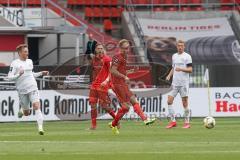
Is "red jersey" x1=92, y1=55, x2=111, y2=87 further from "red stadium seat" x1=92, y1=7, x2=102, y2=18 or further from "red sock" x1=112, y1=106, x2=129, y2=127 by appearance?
"red stadium seat" x1=92, y1=7, x2=102, y2=18

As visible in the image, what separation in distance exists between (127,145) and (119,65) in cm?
560

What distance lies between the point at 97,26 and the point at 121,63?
2264 cm

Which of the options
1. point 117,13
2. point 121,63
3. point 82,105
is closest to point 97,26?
point 117,13

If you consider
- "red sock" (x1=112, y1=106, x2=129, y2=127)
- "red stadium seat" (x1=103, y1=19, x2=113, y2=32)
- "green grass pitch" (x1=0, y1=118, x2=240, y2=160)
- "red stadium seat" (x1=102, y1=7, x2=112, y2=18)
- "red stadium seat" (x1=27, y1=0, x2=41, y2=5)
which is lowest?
"green grass pitch" (x1=0, y1=118, x2=240, y2=160)

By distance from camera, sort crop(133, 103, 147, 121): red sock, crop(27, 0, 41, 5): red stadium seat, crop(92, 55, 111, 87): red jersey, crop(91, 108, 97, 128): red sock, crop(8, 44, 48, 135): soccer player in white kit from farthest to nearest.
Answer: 1. crop(27, 0, 41, 5): red stadium seat
2. crop(92, 55, 111, 87): red jersey
3. crop(91, 108, 97, 128): red sock
4. crop(133, 103, 147, 121): red sock
5. crop(8, 44, 48, 135): soccer player in white kit

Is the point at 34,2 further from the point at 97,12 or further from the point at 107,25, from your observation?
the point at 107,25

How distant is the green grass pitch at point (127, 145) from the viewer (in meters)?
15.9

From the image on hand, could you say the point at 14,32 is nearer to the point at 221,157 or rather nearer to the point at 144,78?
the point at 144,78

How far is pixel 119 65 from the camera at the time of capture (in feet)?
77.8

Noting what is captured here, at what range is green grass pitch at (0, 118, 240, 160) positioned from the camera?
627 inches

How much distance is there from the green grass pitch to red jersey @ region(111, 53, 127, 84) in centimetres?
131

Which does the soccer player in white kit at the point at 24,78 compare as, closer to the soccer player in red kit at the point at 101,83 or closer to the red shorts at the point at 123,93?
the red shorts at the point at 123,93

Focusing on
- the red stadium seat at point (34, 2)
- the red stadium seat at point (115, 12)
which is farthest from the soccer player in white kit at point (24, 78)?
the red stadium seat at point (115, 12)

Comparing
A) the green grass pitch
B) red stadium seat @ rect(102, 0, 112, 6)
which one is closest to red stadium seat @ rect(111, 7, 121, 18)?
red stadium seat @ rect(102, 0, 112, 6)
